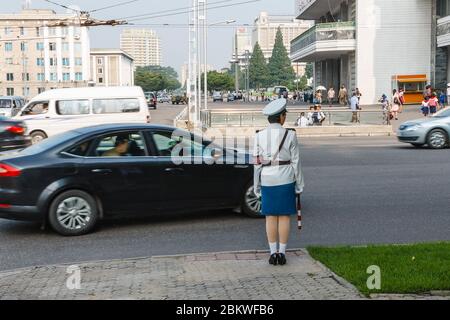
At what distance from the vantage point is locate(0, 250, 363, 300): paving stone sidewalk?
5324 mm

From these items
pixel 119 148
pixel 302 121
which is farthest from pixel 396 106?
pixel 119 148

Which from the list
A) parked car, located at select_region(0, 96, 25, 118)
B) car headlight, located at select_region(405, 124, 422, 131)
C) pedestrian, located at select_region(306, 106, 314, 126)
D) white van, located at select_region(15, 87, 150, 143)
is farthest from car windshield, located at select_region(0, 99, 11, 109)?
car headlight, located at select_region(405, 124, 422, 131)

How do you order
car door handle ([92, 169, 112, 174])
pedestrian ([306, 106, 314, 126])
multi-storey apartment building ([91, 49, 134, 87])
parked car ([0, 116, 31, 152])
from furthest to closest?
multi-storey apartment building ([91, 49, 134, 87]) → pedestrian ([306, 106, 314, 126]) → parked car ([0, 116, 31, 152]) → car door handle ([92, 169, 112, 174])

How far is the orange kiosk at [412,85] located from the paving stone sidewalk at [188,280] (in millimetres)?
46101

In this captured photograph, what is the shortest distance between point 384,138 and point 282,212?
19936mm

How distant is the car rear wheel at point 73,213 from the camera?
324 inches

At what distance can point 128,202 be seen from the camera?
28.0ft

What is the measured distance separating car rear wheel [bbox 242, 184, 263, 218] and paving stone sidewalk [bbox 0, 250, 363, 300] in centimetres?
A: 249

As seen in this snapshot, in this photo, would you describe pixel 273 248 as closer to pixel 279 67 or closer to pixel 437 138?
pixel 437 138

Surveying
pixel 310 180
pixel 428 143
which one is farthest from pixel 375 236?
pixel 428 143

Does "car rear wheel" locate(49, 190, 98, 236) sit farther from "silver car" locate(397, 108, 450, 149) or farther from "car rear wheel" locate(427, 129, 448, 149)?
"car rear wheel" locate(427, 129, 448, 149)

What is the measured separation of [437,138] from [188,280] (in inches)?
620

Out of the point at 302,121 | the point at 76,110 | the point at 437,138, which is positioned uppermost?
the point at 76,110

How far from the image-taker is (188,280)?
5.81 meters
